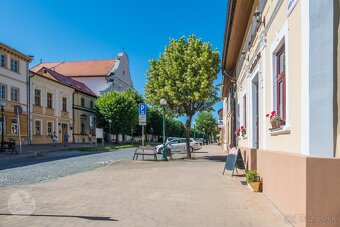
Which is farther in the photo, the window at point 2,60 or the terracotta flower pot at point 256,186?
the window at point 2,60

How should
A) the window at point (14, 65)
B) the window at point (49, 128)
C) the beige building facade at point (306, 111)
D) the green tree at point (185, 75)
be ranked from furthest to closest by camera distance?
the window at point (49, 128) < the window at point (14, 65) < the green tree at point (185, 75) < the beige building facade at point (306, 111)

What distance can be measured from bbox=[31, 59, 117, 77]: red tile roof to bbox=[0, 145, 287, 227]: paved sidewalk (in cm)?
5985

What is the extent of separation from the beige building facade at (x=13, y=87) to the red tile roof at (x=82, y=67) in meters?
30.5

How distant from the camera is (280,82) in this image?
752 cm

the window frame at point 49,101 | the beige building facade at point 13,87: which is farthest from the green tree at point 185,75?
the window frame at point 49,101

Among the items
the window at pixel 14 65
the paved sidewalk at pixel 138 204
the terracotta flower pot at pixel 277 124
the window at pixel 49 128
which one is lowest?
the paved sidewalk at pixel 138 204

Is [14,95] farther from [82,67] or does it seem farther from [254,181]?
[82,67]

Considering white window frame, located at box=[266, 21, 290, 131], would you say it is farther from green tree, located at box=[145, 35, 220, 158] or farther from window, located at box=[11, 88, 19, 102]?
window, located at box=[11, 88, 19, 102]

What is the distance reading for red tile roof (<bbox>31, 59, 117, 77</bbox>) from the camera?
226 ft

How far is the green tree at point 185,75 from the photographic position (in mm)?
20734

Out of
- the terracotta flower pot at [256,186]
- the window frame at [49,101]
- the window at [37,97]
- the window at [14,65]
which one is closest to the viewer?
the terracotta flower pot at [256,186]

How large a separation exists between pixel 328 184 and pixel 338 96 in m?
1.13

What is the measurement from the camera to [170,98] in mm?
21531

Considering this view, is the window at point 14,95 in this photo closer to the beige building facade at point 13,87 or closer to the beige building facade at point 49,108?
the beige building facade at point 13,87
